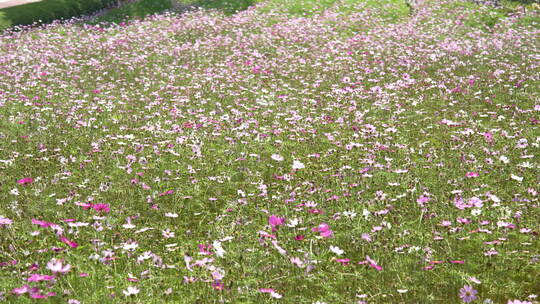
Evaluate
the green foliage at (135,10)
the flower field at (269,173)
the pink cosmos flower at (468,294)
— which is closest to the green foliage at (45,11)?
the green foliage at (135,10)

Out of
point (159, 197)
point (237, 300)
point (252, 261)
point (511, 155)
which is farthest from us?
point (511, 155)

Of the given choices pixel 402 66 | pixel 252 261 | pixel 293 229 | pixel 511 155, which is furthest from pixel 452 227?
pixel 402 66

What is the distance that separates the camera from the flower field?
3822 mm

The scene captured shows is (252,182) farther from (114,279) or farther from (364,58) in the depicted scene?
(364,58)

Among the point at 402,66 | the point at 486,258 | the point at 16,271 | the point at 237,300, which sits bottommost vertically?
the point at 402,66

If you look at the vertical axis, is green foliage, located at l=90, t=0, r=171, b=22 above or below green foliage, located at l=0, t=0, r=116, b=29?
below

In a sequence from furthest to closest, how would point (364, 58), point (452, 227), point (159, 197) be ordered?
point (364, 58), point (159, 197), point (452, 227)

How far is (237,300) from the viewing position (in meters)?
3.62

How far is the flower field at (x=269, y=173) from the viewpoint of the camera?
3.82 meters

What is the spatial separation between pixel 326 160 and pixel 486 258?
9.20 feet

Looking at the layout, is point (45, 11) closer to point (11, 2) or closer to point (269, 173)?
point (11, 2)

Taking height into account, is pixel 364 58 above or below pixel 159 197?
below

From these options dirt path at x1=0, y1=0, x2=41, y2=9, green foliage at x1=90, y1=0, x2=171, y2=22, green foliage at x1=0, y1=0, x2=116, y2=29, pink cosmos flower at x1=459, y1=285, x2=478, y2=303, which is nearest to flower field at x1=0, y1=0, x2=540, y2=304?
pink cosmos flower at x1=459, y1=285, x2=478, y2=303

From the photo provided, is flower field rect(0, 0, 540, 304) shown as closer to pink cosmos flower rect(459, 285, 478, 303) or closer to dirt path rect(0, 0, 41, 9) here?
pink cosmos flower rect(459, 285, 478, 303)
